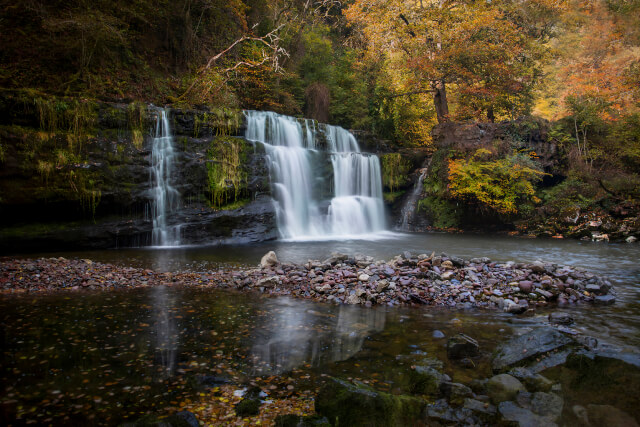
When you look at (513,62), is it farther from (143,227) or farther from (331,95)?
(143,227)

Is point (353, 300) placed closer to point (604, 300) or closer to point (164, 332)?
point (164, 332)

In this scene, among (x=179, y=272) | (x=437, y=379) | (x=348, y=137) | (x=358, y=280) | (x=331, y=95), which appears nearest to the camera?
(x=437, y=379)

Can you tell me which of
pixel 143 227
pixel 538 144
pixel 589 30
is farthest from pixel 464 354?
pixel 589 30

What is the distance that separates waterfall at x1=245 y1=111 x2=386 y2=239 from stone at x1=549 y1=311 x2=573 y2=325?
10689 millimetres

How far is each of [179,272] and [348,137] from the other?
43.1 feet

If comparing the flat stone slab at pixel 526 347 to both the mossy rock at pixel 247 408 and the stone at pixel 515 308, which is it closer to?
the stone at pixel 515 308

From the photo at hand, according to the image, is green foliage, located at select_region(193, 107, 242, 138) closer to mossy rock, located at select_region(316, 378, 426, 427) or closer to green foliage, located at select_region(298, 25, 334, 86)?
green foliage, located at select_region(298, 25, 334, 86)

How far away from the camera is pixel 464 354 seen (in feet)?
12.7

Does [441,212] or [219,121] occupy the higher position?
[219,121]

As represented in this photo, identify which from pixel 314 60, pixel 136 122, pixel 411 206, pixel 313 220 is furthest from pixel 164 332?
pixel 314 60

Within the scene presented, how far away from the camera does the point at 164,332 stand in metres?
4.53

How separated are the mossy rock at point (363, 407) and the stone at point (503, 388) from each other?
2.20ft

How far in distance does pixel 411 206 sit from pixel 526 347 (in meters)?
15.8

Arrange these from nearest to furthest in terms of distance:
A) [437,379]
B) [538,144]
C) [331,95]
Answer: [437,379] < [538,144] < [331,95]
